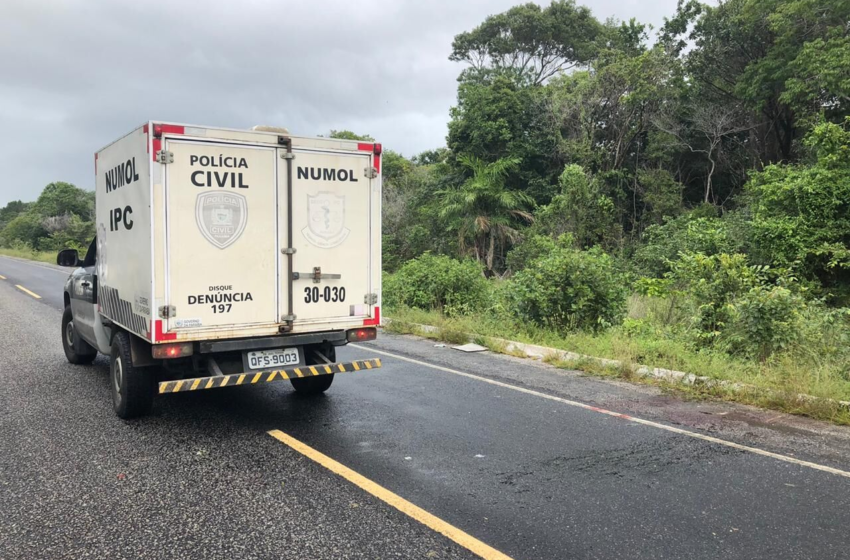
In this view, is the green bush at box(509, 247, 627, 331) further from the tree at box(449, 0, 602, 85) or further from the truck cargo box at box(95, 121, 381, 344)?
the tree at box(449, 0, 602, 85)

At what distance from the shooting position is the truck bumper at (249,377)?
198 inches

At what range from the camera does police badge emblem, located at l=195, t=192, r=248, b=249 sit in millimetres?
5090

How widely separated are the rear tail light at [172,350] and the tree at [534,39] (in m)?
31.3

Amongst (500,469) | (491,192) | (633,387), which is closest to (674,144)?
(491,192)

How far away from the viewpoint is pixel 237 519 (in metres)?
3.72

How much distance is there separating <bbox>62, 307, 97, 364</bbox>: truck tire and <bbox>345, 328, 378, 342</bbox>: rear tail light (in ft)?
13.8

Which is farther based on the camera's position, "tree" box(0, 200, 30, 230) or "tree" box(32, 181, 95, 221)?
"tree" box(0, 200, 30, 230)

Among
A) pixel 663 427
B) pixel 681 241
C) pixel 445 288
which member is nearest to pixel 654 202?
pixel 681 241

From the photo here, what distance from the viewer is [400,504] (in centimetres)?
393

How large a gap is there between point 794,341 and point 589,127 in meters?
19.9

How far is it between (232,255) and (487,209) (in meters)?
21.5

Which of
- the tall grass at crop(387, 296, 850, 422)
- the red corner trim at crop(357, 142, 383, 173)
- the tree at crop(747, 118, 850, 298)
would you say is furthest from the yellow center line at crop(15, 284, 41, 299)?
the tree at crop(747, 118, 850, 298)

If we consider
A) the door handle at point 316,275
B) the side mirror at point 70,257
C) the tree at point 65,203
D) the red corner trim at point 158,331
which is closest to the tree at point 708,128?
the door handle at point 316,275

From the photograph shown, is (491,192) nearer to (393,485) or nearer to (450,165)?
(450,165)
